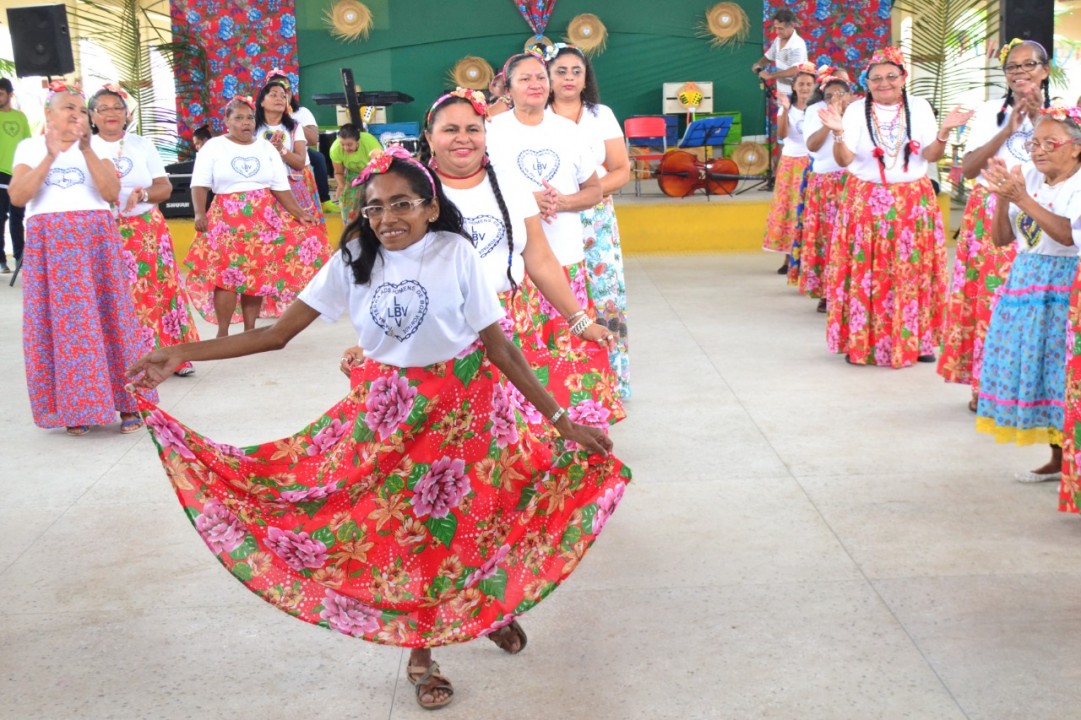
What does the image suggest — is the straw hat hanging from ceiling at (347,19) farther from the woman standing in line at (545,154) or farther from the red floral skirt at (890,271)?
the woman standing in line at (545,154)

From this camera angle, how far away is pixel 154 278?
7.02 metres

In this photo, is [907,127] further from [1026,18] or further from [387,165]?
[387,165]

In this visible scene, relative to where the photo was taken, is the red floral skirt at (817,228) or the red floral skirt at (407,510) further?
the red floral skirt at (817,228)

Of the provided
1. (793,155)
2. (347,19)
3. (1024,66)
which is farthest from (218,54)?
(1024,66)

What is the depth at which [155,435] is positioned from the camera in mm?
3025

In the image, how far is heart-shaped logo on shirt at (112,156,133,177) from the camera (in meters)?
6.62

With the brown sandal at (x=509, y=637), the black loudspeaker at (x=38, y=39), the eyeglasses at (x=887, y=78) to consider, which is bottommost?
the brown sandal at (x=509, y=637)

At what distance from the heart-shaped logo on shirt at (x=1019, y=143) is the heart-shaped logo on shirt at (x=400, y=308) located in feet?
11.4

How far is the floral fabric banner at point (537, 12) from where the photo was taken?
16.2 metres

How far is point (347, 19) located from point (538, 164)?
12235 mm

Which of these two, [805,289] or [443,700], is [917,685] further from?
[805,289]

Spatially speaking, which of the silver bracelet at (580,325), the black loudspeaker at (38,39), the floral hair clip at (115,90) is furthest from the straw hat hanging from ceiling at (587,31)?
the silver bracelet at (580,325)

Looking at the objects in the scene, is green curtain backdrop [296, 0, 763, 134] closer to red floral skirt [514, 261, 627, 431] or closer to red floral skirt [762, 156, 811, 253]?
red floral skirt [762, 156, 811, 253]

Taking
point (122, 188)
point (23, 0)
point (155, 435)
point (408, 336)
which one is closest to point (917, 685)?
point (408, 336)
